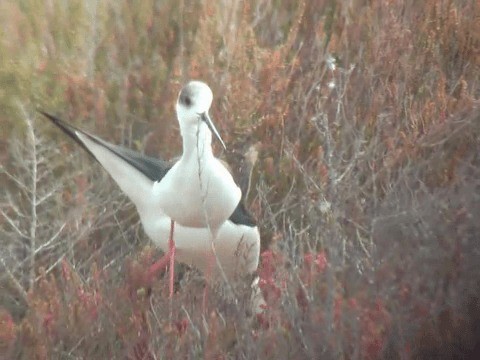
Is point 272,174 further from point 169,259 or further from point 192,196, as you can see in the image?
point 192,196

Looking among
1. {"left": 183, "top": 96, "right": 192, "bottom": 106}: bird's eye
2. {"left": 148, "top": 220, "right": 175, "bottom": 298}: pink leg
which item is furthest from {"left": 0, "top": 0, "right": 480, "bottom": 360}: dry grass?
{"left": 183, "top": 96, "right": 192, "bottom": 106}: bird's eye

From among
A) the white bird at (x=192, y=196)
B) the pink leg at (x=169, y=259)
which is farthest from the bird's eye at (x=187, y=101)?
the pink leg at (x=169, y=259)

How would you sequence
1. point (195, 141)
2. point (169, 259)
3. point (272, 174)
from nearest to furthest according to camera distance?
point (195, 141) < point (169, 259) < point (272, 174)

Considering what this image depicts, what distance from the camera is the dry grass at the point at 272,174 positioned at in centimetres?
354

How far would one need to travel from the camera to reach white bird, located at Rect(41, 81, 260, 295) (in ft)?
13.5

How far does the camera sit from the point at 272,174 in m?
4.98

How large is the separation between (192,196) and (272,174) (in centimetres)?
88

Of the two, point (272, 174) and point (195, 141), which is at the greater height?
point (195, 141)

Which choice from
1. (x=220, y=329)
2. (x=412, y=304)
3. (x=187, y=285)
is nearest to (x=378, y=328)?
(x=412, y=304)

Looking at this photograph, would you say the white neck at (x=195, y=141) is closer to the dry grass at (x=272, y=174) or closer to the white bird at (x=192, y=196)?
the white bird at (x=192, y=196)

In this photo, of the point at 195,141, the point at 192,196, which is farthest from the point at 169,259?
the point at 195,141

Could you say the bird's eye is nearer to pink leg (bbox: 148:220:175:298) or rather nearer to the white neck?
the white neck

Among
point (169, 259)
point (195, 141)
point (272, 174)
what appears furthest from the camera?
point (272, 174)

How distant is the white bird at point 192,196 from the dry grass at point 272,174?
114 mm
